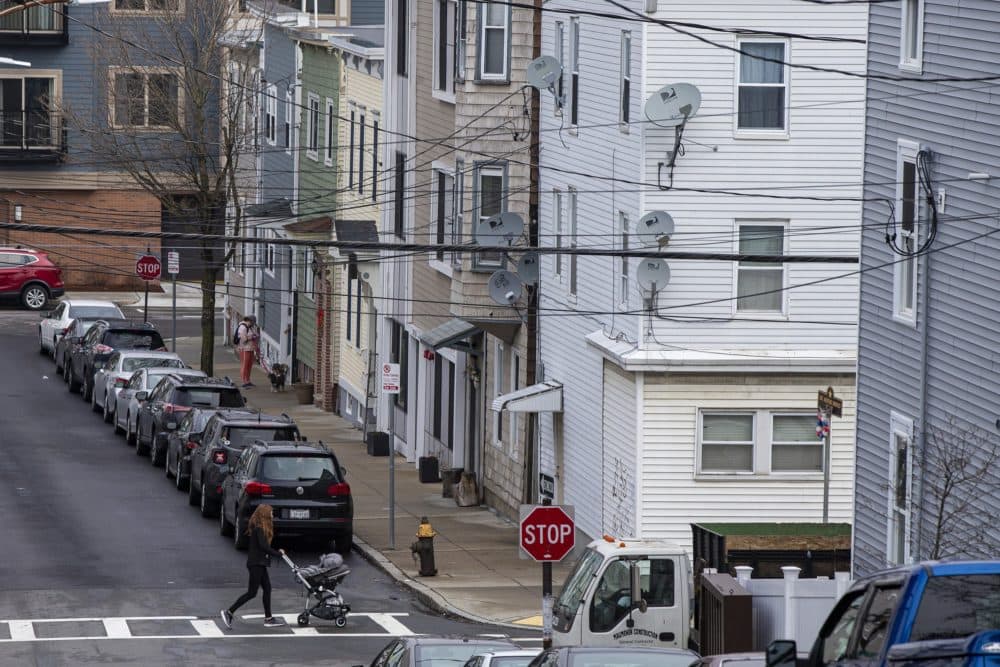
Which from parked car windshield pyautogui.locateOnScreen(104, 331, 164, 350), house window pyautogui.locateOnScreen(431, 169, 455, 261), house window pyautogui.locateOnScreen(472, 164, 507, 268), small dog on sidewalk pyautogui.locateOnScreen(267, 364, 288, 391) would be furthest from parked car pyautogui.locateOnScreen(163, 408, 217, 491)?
small dog on sidewalk pyautogui.locateOnScreen(267, 364, 288, 391)

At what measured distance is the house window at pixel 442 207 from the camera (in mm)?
36875

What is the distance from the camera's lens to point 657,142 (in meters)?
26.8

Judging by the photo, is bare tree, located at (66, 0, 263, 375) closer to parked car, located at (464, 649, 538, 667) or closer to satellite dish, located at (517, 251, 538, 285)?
satellite dish, located at (517, 251, 538, 285)

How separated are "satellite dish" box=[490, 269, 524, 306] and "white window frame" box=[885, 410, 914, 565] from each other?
1151 cm

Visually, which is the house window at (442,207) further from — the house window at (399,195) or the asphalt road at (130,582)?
the asphalt road at (130,582)

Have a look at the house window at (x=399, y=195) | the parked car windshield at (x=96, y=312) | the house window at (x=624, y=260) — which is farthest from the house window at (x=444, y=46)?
the parked car windshield at (x=96, y=312)

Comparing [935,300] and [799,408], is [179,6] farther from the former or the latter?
[935,300]

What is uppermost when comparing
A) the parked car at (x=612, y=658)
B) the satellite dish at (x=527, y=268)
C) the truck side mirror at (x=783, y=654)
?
the satellite dish at (x=527, y=268)

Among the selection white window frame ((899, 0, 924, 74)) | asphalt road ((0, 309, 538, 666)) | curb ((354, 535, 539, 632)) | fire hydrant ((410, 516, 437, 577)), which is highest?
white window frame ((899, 0, 924, 74))

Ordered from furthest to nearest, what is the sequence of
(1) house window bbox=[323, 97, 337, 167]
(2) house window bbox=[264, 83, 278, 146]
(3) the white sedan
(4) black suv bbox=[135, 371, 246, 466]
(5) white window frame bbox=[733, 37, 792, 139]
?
(2) house window bbox=[264, 83, 278, 146]
(1) house window bbox=[323, 97, 337, 167]
(3) the white sedan
(4) black suv bbox=[135, 371, 246, 466]
(5) white window frame bbox=[733, 37, 792, 139]

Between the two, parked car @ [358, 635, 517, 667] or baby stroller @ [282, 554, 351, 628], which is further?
baby stroller @ [282, 554, 351, 628]

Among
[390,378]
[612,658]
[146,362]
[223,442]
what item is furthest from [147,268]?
[612,658]

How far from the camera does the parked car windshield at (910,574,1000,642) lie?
30.8 ft

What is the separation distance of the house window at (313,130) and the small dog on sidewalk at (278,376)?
5.49m
